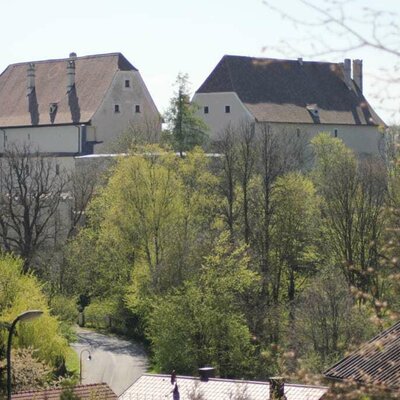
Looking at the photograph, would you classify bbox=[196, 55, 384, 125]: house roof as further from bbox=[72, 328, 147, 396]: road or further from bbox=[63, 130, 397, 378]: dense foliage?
bbox=[72, 328, 147, 396]: road

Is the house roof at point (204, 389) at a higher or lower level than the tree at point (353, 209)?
lower

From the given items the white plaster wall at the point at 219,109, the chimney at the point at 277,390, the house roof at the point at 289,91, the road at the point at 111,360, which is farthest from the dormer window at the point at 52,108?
the chimney at the point at 277,390

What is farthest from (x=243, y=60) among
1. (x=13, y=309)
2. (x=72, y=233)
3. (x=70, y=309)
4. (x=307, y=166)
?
(x=13, y=309)

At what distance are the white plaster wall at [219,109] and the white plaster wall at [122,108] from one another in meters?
2.90

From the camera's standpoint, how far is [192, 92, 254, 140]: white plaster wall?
71375 millimetres

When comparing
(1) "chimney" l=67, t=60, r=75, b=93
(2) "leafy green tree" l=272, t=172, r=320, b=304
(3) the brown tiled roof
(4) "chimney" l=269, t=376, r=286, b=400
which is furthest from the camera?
(1) "chimney" l=67, t=60, r=75, b=93

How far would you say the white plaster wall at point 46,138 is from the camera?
2692 inches

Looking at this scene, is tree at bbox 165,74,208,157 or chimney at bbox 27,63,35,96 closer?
tree at bbox 165,74,208,157

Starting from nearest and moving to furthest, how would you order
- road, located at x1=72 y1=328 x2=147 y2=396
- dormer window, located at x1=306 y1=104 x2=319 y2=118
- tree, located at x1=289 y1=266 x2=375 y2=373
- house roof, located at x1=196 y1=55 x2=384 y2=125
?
tree, located at x1=289 y1=266 x2=375 y2=373
road, located at x1=72 y1=328 x2=147 y2=396
house roof, located at x1=196 y1=55 x2=384 y2=125
dormer window, located at x1=306 y1=104 x2=319 y2=118

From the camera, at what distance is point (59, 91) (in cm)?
7238

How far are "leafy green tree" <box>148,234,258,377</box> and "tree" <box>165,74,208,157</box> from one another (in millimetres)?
24752

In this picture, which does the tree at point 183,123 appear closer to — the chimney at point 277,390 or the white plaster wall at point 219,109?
the white plaster wall at point 219,109

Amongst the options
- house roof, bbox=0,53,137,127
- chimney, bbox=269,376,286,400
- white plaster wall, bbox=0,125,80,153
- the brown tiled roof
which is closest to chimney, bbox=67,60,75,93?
house roof, bbox=0,53,137,127

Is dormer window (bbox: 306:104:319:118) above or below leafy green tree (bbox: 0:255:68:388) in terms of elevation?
above
